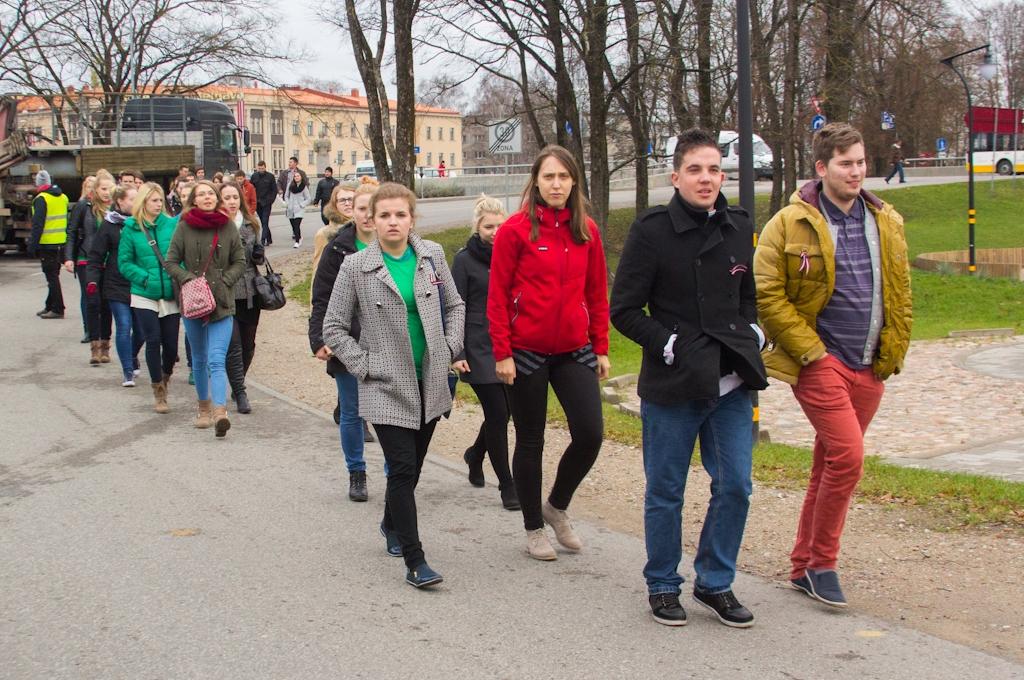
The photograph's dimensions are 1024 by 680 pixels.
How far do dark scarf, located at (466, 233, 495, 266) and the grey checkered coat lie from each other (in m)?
1.01

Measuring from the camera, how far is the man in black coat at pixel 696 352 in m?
4.76

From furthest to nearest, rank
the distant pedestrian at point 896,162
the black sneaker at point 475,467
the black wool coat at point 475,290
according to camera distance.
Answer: the distant pedestrian at point 896,162 → the black sneaker at point 475,467 → the black wool coat at point 475,290


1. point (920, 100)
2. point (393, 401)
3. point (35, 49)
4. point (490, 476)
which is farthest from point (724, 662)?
point (35, 49)

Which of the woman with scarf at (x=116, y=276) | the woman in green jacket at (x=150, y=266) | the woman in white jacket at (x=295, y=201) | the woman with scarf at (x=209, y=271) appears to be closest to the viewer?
the woman with scarf at (x=209, y=271)

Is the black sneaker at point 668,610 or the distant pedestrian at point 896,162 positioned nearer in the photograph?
the black sneaker at point 668,610

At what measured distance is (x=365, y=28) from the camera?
24.8 m

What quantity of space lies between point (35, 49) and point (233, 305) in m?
38.3

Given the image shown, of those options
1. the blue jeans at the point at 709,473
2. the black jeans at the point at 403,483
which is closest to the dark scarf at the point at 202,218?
the black jeans at the point at 403,483

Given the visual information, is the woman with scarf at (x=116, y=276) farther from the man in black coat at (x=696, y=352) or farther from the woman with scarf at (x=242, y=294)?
the man in black coat at (x=696, y=352)

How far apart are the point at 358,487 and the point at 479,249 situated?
1.66 metres

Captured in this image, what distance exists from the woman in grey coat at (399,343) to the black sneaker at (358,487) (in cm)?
146

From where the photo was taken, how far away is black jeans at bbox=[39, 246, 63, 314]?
16.1 m

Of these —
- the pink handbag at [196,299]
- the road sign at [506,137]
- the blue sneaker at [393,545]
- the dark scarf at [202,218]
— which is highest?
the road sign at [506,137]

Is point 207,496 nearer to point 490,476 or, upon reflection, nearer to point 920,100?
point 490,476
